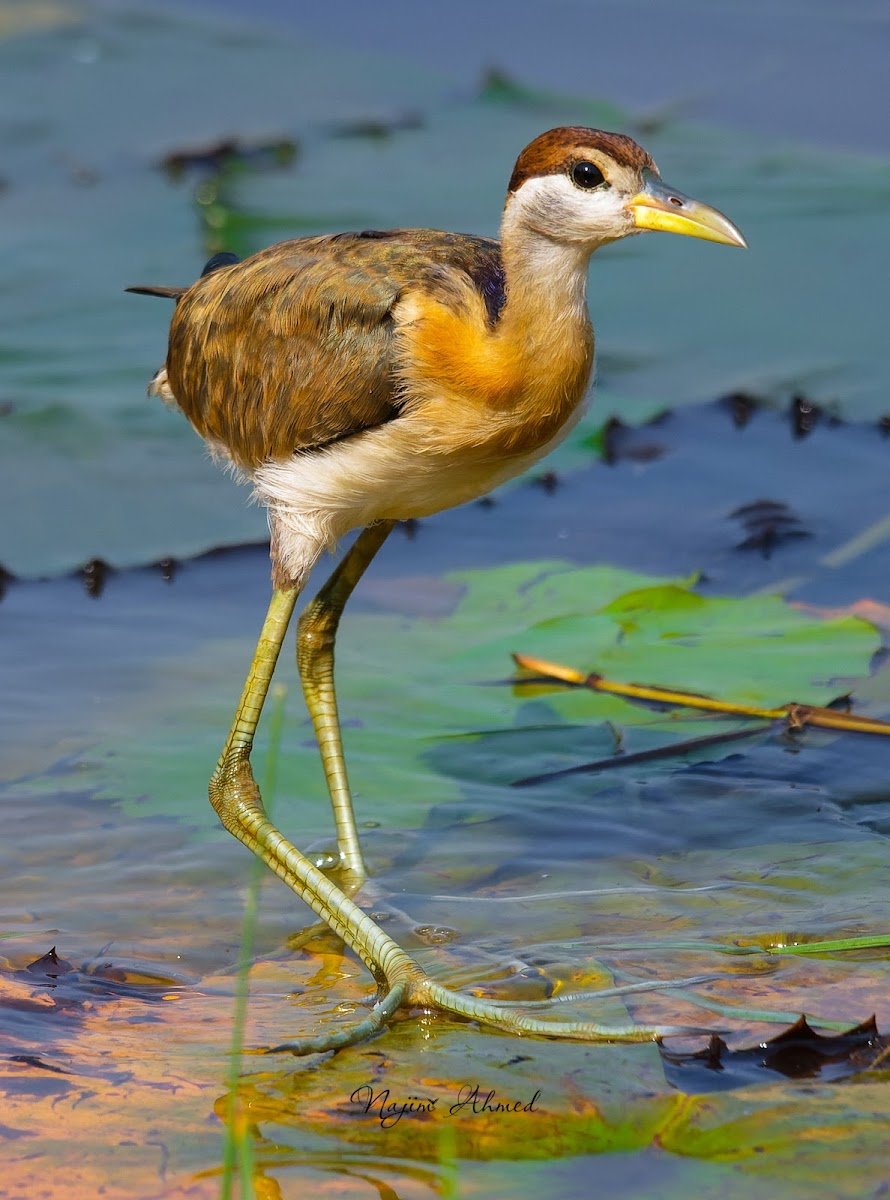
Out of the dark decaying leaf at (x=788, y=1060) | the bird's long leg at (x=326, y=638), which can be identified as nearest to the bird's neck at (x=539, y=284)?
the bird's long leg at (x=326, y=638)

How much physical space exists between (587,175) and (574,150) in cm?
7

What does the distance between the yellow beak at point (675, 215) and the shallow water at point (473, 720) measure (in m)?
1.56

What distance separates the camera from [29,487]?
6.28m

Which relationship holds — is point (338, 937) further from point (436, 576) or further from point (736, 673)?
point (436, 576)

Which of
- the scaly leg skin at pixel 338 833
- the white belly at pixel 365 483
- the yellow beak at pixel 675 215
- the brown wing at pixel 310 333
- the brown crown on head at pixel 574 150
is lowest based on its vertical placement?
the scaly leg skin at pixel 338 833

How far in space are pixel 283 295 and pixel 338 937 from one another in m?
1.61

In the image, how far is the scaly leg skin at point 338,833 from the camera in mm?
3674

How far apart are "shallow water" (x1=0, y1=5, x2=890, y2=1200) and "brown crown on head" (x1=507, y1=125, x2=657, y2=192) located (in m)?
1.72

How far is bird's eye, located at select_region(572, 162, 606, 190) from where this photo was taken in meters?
4.05

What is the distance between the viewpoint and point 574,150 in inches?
Answer: 161
